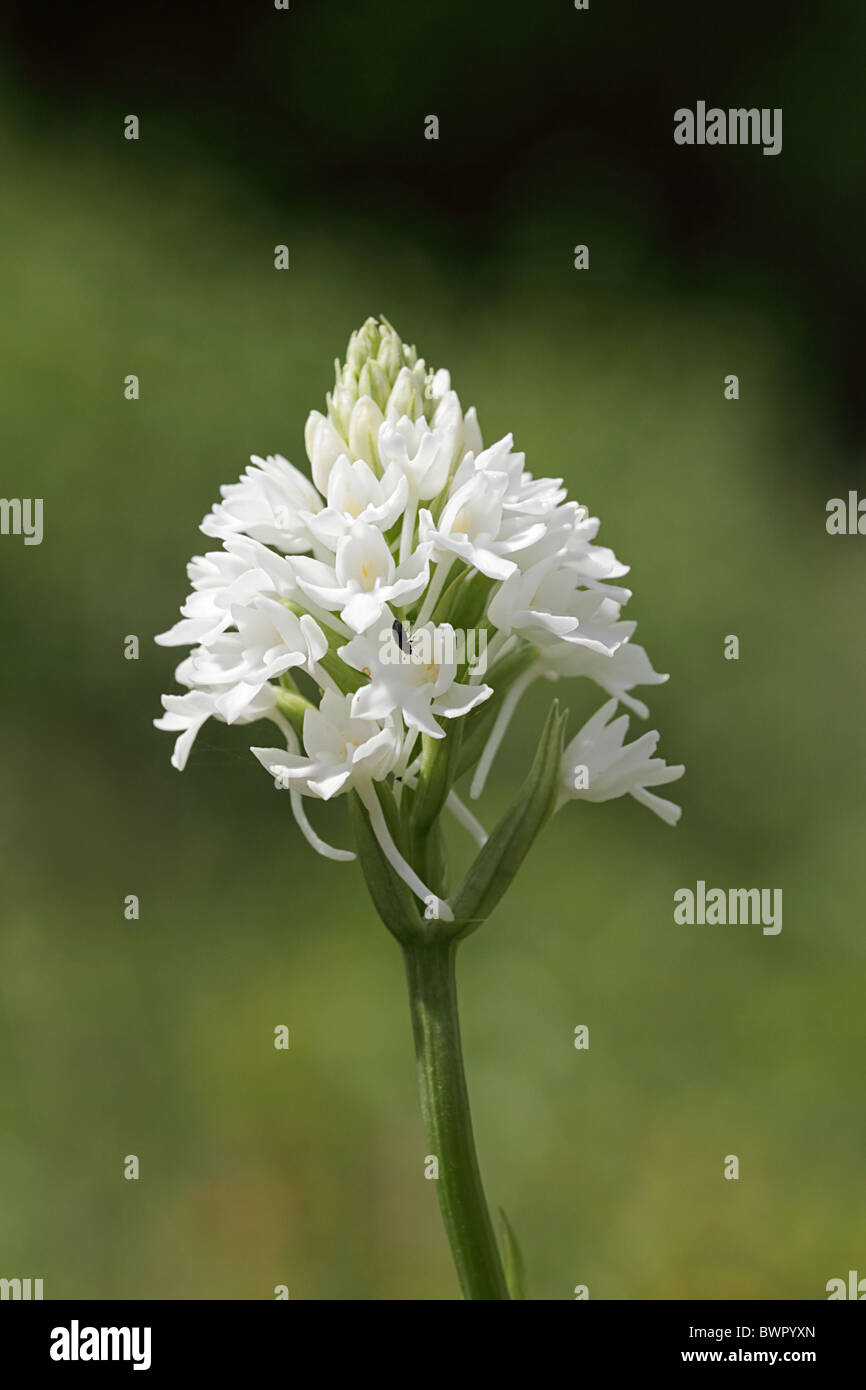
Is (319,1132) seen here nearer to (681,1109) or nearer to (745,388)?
(681,1109)

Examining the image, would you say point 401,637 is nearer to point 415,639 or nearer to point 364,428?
point 415,639

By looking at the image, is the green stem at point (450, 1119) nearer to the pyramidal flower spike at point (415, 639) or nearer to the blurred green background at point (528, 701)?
the pyramidal flower spike at point (415, 639)

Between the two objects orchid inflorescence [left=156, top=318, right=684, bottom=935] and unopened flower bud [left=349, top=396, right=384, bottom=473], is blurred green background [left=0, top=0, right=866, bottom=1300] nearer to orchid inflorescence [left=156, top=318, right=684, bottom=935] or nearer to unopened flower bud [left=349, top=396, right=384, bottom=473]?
orchid inflorescence [left=156, top=318, right=684, bottom=935]

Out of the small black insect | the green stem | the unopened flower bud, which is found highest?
the unopened flower bud

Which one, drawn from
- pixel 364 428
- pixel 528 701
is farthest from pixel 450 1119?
pixel 528 701

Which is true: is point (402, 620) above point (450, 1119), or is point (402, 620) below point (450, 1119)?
above

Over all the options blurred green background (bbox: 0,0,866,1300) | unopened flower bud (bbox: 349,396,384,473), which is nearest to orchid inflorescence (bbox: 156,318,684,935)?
unopened flower bud (bbox: 349,396,384,473)
